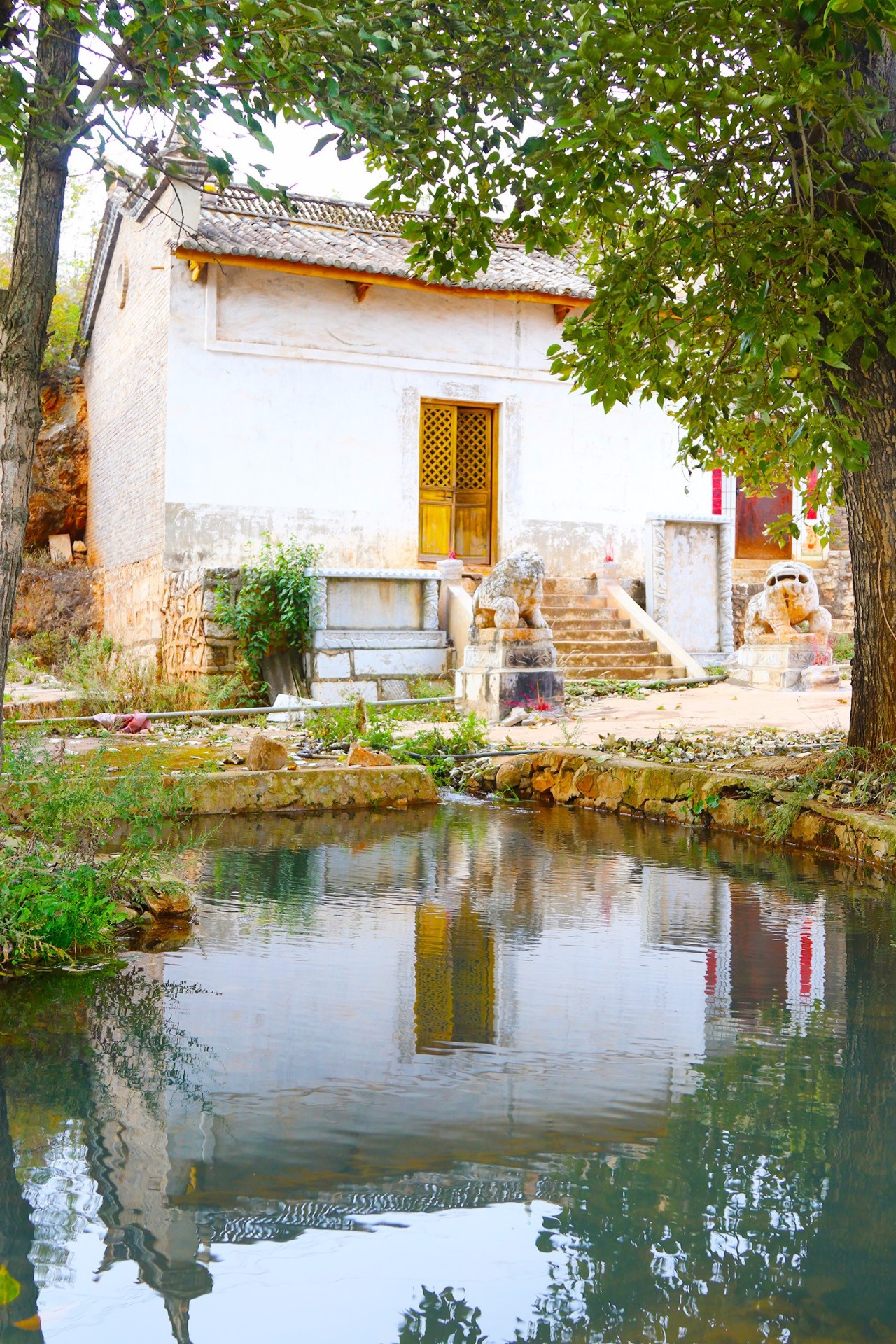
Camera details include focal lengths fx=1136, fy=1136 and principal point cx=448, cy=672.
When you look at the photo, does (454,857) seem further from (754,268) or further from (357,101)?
(357,101)

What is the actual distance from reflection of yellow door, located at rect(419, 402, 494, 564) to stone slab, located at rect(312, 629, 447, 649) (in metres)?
3.23

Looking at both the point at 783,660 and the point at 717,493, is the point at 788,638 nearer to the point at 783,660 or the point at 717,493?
the point at 783,660

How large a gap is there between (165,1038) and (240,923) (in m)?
1.33

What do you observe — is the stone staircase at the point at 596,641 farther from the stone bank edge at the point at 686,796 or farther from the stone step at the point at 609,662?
the stone bank edge at the point at 686,796

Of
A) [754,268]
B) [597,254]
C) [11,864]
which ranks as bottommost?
[11,864]

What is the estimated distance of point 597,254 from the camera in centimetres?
821

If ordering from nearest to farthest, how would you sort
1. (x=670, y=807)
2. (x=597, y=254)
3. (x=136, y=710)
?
(x=670, y=807) → (x=597, y=254) → (x=136, y=710)

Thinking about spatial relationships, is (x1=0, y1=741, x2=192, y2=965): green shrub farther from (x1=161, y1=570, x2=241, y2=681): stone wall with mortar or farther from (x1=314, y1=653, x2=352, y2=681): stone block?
(x1=161, y1=570, x2=241, y2=681): stone wall with mortar

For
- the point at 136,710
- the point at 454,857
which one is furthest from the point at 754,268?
the point at 136,710

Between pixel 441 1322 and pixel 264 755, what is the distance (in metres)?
5.70

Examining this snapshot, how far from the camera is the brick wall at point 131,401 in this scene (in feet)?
50.0

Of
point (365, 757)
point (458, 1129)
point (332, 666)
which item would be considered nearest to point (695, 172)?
point (365, 757)

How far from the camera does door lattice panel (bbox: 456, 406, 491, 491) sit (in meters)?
17.0

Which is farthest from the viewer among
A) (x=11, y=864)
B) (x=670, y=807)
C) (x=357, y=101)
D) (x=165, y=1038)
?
(x=670, y=807)
